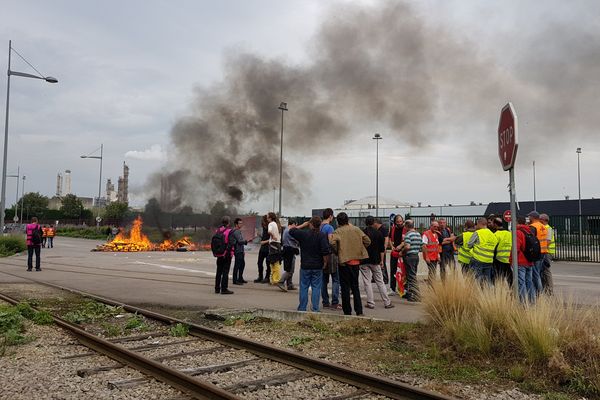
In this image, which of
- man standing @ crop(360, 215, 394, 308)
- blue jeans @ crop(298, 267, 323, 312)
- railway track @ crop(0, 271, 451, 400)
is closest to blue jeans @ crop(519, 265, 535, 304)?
man standing @ crop(360, 215, 394, 308)

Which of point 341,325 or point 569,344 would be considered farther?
point 341,325

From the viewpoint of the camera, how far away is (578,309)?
17.5ft

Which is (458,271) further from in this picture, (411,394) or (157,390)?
(157,390)

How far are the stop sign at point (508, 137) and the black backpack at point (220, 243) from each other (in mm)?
5962

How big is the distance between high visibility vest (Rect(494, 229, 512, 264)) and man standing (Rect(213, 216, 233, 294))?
509 cm

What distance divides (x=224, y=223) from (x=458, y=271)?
535cm

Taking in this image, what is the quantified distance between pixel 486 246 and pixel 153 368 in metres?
5.56

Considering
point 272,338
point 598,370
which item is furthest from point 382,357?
point 598,370

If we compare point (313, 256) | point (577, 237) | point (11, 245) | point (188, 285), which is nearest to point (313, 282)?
point (313, 256)

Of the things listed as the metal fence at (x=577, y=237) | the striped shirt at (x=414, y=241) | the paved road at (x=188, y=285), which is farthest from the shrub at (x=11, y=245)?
the striped shirt at (x=414, y=241)

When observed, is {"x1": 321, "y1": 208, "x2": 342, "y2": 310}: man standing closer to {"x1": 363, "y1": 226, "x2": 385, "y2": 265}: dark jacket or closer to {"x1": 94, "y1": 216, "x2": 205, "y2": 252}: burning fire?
{"x1": 363, "y1": 226, "x2": 385, "y2": 265}: dark jacket

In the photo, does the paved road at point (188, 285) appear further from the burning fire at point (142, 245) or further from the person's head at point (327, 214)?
the burning fire at point (142, 245)

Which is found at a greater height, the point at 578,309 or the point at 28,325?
the point at 578,309

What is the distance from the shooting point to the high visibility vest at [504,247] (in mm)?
7820
